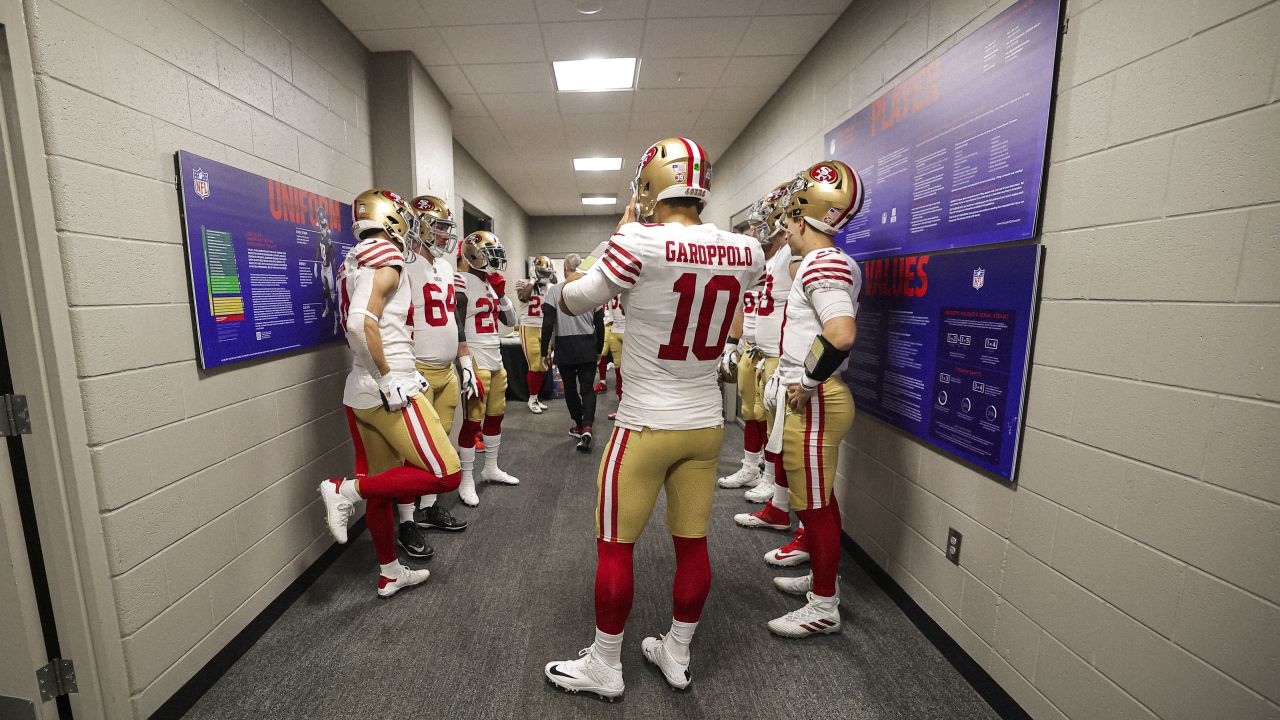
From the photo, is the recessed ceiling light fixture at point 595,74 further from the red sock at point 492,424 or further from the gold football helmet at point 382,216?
the red sock at point 492,424

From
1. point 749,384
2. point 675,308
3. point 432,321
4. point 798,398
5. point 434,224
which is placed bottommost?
point 749,384

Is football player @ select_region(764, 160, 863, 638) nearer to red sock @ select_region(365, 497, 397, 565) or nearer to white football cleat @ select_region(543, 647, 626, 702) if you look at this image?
white football cleat @ select_region(543, 647, 626, 702)

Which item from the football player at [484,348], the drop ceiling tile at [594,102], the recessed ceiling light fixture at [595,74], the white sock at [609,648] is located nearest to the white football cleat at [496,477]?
the football player at [484,348]

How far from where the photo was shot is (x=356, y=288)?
1992 millimetres

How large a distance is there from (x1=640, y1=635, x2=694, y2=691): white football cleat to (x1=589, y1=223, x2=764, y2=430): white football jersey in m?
0.87

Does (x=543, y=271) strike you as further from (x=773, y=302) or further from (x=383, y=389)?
(x=383, y=389)

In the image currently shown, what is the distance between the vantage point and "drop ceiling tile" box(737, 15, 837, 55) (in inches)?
118

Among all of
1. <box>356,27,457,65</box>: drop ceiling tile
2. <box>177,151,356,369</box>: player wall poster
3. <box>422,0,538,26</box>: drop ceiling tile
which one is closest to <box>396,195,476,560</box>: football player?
<box>177,151,356,369</box>: player wall poster

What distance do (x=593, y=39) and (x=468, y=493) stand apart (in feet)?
10.1

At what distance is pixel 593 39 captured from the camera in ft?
10.6

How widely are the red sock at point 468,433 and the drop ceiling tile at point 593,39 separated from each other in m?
2.55

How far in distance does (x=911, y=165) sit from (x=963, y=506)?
147 centimetres

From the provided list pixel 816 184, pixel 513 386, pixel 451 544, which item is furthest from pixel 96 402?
pixel 513 386

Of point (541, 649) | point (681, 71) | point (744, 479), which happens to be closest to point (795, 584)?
point (541, 649)
